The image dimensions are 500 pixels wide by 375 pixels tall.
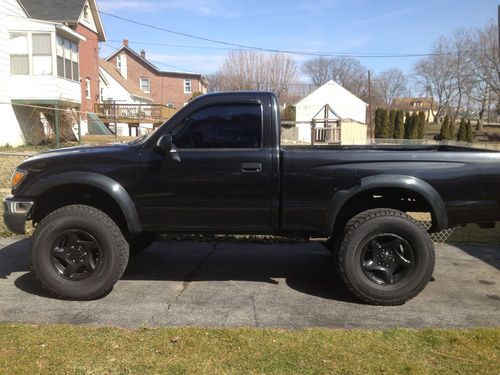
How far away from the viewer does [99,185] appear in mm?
4590

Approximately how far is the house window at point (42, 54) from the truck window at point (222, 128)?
20623mm

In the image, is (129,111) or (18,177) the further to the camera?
(129,111)

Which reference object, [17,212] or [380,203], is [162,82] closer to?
[17,212]

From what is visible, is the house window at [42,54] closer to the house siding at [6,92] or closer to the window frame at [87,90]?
the house siding at [6,92]

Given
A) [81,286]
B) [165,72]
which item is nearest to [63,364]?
[81,286]

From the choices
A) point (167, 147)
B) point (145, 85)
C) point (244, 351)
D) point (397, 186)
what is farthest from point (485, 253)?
point (145, 85)

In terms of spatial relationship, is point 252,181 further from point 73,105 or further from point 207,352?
point 73,105

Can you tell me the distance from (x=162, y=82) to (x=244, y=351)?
58.0 metres

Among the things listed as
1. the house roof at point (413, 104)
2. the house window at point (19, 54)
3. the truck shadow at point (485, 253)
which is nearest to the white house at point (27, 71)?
the house window at point (19, 54)

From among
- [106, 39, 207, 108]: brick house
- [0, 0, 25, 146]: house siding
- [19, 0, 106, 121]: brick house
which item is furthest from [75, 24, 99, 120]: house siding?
[106, 39, 207, 108]: brick house

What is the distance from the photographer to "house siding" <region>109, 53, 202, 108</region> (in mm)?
57000

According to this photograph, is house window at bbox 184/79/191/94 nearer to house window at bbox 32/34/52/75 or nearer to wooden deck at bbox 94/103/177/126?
wooden deck at bbox 94/103/177/126

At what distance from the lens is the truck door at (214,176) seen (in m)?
4.60

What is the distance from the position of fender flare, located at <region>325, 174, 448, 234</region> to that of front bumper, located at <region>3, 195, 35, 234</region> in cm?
Result: 283
